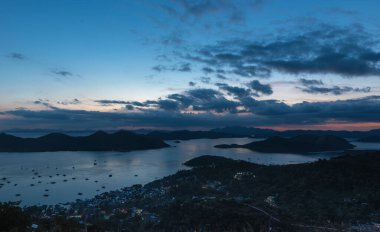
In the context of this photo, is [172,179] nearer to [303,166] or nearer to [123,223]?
[303,166]

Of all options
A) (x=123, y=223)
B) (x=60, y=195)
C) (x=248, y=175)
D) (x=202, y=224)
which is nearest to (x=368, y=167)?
(x=248, y=175)

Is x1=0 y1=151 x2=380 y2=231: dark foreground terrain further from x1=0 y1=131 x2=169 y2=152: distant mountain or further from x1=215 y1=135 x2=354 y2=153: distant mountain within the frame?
x1=0 y1=131 x2=169 y2=152: distant mountain

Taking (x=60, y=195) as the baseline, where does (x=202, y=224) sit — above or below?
above

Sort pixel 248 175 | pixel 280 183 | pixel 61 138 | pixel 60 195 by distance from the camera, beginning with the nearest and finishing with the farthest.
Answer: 1. pixel 280 183
2. pixel 248 175
3. pixel 60 195
4. pixel 61 138

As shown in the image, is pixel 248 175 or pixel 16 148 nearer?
pixel 248 175

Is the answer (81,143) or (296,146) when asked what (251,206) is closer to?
(296,146)

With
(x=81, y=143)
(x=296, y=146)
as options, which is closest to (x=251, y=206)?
(x=296, y=146)

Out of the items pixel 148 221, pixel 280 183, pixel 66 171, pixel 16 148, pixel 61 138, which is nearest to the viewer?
pixel 148 221
